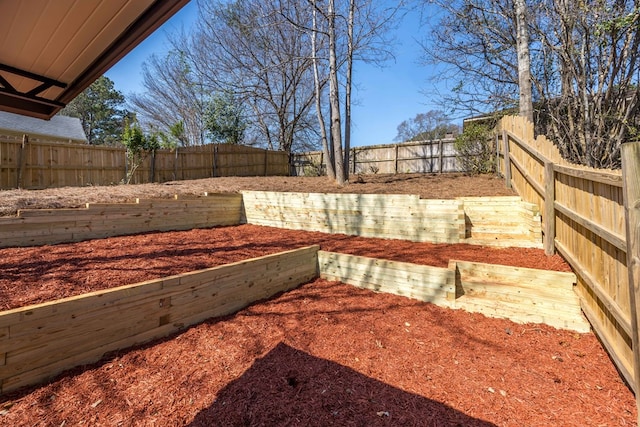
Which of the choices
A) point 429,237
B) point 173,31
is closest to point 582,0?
point 429,237

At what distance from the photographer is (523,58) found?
243 inches

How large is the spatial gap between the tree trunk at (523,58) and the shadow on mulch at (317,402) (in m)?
6.68

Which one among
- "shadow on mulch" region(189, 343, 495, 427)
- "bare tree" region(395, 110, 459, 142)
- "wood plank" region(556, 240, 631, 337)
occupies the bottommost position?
"shadow on mulch" region(189, 343, 495, 427)

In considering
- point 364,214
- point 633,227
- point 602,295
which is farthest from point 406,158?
point 633,227

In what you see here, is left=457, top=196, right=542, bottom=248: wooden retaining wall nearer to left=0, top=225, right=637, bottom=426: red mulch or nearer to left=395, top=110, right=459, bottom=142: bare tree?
left=0, top=225, right=637, bottom=426: red mulch

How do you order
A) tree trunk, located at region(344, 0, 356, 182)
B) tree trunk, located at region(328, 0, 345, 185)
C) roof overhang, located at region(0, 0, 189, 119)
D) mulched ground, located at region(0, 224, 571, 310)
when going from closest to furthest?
roof overhang, located at region(0, 0, 189, 119), mulched ground, located at region(0, 224, 571, 310), tree trunk, located at region(328, 0, 345, 185), tree trunk, located at region(344, 0, 356, 182)

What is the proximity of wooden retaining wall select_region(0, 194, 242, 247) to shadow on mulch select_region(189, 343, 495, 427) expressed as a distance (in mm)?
4778

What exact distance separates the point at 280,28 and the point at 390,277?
1623 centimetres

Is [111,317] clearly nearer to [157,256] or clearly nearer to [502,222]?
[157,256]

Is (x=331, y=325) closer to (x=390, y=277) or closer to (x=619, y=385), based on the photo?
(x=390, y=277)

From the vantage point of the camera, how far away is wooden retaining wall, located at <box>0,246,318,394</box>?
74.7 inches

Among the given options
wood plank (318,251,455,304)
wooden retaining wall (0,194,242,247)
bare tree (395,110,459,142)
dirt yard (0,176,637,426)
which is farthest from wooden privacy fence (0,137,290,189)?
bare tree (395,110,459,142)

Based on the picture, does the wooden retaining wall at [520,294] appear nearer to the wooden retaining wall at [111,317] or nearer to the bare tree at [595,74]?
Answer: the wooden retaining wall at [111,317]

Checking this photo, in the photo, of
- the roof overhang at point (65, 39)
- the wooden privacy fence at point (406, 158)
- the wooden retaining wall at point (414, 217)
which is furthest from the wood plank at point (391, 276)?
the wooden privacy fence at point (406, 158)
